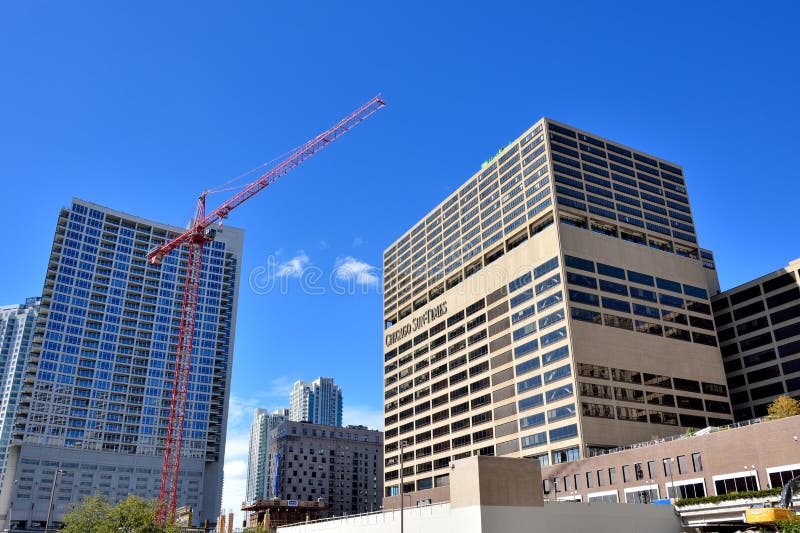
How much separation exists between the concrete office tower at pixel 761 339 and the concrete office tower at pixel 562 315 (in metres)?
5.80

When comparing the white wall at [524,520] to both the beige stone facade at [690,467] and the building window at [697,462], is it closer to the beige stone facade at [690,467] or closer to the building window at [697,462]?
the beige stone facade at [690,467]

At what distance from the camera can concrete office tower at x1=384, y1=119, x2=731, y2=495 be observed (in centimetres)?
11538

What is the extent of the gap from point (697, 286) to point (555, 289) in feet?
116

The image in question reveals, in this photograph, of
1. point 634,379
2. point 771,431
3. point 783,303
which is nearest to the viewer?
point 771,431

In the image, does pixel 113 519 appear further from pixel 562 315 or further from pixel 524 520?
pixel 562 315

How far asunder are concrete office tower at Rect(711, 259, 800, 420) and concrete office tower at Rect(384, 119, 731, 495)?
5.80m

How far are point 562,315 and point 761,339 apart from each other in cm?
4256

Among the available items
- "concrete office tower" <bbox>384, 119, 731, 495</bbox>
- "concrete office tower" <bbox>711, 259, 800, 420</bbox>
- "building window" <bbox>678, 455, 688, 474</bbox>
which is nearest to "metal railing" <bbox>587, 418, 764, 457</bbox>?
"concrete office tower" <bbox>384, 119, 731, 495</bbox>

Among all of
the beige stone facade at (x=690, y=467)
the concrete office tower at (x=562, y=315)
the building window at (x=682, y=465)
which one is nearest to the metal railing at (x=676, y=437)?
the beige stone facade at (x=690, y=467)

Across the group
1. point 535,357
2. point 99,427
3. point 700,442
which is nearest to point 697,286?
point 535,357

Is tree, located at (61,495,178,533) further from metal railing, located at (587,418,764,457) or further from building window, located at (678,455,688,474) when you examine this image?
building window, located at (678,455,688,474)

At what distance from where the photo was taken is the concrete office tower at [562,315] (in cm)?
11538

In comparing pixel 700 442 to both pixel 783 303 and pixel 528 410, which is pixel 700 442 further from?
pixel 783 303

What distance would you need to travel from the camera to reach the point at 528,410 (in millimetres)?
122000
